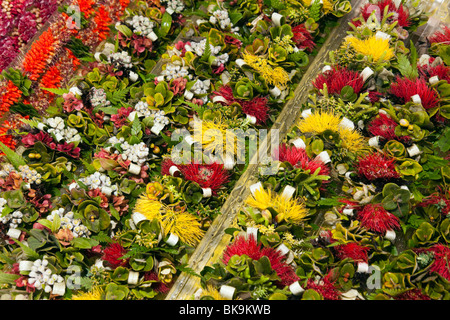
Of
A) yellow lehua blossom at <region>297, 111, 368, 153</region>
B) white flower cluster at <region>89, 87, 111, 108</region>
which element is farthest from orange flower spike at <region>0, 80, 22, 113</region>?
yellow lehua blossom at <region>297, 111, 368, 153</region>

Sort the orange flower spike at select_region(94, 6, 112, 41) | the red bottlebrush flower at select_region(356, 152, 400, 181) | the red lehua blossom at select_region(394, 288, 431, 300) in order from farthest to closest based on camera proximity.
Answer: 1. the orange flower spike at select_region(94, 6, 112, 41)
2. the red bottlebrush flower at select_region(356, 152, 400, 181)
3. the red lehua blossom at select_region(394, 288, 431, 300)

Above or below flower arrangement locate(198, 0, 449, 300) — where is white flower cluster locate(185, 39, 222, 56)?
above

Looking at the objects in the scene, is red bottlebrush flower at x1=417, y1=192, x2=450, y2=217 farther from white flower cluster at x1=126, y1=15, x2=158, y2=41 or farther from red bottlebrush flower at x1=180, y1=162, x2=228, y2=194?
white flower cluster at x1=126, y1=15, x2=158, y2=41

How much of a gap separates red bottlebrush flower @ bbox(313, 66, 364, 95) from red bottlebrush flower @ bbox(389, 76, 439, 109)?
7.0 inches

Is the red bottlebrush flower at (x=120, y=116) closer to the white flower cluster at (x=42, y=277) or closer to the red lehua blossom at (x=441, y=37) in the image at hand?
the white flower cluster at (x=42, y=277)

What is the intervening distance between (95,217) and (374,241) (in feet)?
4.01

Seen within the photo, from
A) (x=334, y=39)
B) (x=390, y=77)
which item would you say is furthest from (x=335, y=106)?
(x=334, y=39)

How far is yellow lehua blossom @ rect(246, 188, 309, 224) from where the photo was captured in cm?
190

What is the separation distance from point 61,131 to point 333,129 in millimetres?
1314

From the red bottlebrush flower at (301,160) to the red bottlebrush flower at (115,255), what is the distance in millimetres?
825

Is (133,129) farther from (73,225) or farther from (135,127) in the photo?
(73,225)

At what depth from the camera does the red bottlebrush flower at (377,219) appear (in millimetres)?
1877

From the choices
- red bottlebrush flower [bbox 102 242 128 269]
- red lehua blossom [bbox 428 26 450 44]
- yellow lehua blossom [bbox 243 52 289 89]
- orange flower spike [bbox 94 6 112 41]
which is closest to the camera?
red bottlebrush flower [bbox 102 242 128 269]

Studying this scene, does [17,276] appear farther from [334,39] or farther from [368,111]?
[334,39]
